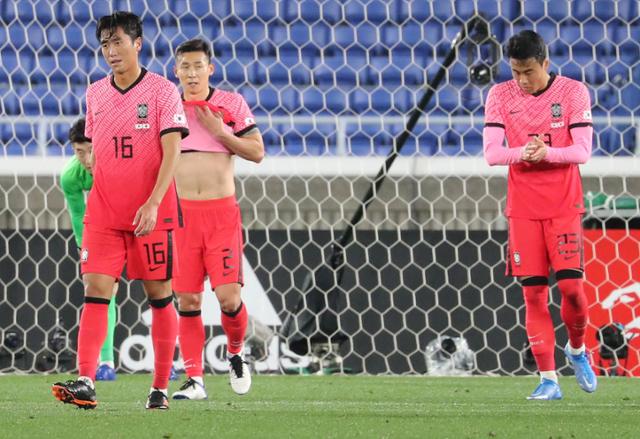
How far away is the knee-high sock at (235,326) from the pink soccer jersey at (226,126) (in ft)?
1.98

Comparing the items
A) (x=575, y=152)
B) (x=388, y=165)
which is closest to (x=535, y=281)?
(x=575, y=152)

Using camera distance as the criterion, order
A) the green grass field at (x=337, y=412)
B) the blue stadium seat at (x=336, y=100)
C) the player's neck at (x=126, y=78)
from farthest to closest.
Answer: the blue stadium seat at (x=336, y=100), the player's neck at (x=126, y=78), the green grass field at (x=337, y=412)

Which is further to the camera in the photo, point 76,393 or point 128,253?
point 128,253

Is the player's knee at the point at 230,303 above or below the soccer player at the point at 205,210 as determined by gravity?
below

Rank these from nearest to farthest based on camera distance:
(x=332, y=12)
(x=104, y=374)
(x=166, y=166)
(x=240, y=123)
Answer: (x=166, y=166)
(x=240, y=123)
(x=104, y=374)
(x=332, y=12)

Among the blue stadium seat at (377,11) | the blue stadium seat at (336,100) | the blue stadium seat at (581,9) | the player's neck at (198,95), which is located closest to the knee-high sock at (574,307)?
the player's neck at (198,95)

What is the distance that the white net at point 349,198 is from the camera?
20.7 ft

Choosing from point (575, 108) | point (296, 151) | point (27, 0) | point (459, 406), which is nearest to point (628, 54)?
point (296, 151)

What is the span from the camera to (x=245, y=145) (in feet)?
14.3

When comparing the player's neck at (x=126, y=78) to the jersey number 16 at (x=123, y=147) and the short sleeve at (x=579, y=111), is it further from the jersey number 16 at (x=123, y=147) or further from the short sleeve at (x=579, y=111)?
the short sleeve at (x=579, y=111)

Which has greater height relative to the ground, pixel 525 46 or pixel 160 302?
pixel 525 46

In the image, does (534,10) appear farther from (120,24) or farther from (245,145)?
(120,24)

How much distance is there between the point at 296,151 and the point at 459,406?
19.2 feet

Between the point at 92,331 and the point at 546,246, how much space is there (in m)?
1.69
